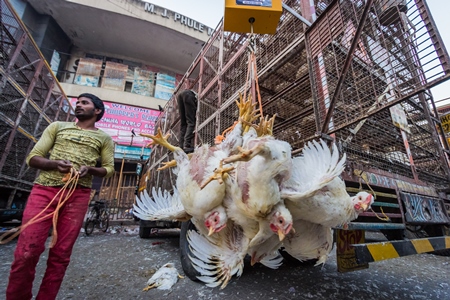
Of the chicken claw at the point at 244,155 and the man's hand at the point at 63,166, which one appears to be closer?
the chicken claw at the point at 244,155

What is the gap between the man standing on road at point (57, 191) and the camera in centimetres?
157

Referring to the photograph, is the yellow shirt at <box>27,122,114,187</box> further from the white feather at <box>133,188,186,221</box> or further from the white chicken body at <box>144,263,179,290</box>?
the white chicken body at <box>144,263,179,290</box>

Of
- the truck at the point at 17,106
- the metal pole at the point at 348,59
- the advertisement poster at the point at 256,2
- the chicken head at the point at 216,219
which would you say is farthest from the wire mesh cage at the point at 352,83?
the truck at the point at 17,106

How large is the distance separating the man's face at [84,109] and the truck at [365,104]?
1.29 metres

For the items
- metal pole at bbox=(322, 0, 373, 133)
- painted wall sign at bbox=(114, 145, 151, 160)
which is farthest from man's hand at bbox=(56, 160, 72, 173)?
painted wall sign at bbox=(114, 145, 151, 160)

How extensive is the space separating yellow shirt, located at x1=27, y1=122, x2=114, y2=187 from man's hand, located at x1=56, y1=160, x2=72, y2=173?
0.38 feet

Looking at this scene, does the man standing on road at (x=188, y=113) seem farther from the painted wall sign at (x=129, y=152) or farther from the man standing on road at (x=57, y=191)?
the painted wall sign at (x=129, y=152)

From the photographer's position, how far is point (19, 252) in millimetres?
1556

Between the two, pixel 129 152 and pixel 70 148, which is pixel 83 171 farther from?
pixel 129 152

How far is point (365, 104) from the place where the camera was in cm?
307

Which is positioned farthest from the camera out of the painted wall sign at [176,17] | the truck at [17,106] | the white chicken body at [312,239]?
the painted wall sign at [176,17]

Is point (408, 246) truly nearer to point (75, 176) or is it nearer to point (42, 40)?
point (75, 176)

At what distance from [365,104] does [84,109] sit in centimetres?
356

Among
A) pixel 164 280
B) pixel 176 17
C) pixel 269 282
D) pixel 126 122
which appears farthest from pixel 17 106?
pixel 176 17
